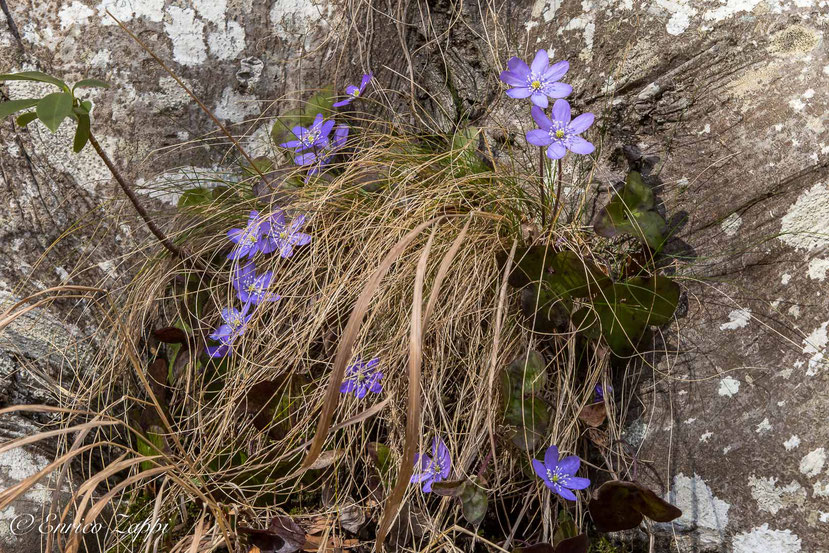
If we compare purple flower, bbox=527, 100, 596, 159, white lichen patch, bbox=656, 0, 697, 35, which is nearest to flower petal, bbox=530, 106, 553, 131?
purple flower, bbox=527, 100, 596, 159

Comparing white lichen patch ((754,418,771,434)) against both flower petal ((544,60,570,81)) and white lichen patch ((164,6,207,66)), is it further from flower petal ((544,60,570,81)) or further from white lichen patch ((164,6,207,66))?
white lichen patch ((164,6,207,66))

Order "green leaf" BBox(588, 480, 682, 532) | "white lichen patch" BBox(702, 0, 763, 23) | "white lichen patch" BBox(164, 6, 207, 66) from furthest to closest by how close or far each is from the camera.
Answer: "white lichen patch" BBox(164, 6, 207, 66)
"white lichen patch" BBox(702, 0, 763, 23)
"green leaf" BBox(588, 480, 682, 532)

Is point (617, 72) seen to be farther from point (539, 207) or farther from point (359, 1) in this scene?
point (359, 1)

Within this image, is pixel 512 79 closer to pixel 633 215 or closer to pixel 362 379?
pixel 633 215

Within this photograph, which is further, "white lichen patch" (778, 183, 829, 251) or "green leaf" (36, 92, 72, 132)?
"white lichen patch" (778, 183, 829, 251)

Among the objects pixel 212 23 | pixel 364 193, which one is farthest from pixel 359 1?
pixel 364 193

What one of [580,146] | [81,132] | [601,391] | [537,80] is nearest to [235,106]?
[81,132]

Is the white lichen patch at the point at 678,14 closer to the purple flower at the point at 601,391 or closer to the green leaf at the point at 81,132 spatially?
the purple flower at the point at 601,391
